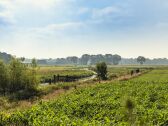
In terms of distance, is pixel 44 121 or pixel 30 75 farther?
pixel 30 75

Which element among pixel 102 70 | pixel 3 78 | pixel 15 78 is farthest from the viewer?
pixel 102 70

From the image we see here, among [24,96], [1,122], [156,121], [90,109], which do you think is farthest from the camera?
[24,96]

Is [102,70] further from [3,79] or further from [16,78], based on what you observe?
[3,79]

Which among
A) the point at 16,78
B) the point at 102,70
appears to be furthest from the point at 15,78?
the point at 102,70

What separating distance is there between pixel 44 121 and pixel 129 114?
1377 cm

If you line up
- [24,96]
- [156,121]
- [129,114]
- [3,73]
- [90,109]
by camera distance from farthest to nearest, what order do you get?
[3,73] < [24,96] < [90,109] < [156,121] < [129,114]

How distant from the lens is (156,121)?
1966 centimetres

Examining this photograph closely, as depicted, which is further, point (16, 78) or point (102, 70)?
point (102, 70)

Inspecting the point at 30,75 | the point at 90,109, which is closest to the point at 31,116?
the point at 90,109

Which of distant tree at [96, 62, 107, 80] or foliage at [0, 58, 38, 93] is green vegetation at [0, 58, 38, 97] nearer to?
foliage at [0, 58, 38, 93]

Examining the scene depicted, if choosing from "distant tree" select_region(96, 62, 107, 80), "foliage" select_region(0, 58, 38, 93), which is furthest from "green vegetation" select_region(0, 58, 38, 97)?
"distant tree" select_region(96, 62, 107, 80)

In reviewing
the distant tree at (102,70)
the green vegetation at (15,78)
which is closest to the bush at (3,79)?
the green vegetation at (15,78)

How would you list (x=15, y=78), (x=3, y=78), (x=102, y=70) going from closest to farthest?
(x=3, y=78) → (x=15, y=78) → (x=102, y=70)

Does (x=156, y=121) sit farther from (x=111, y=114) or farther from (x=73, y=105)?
(x=73, y=105)
